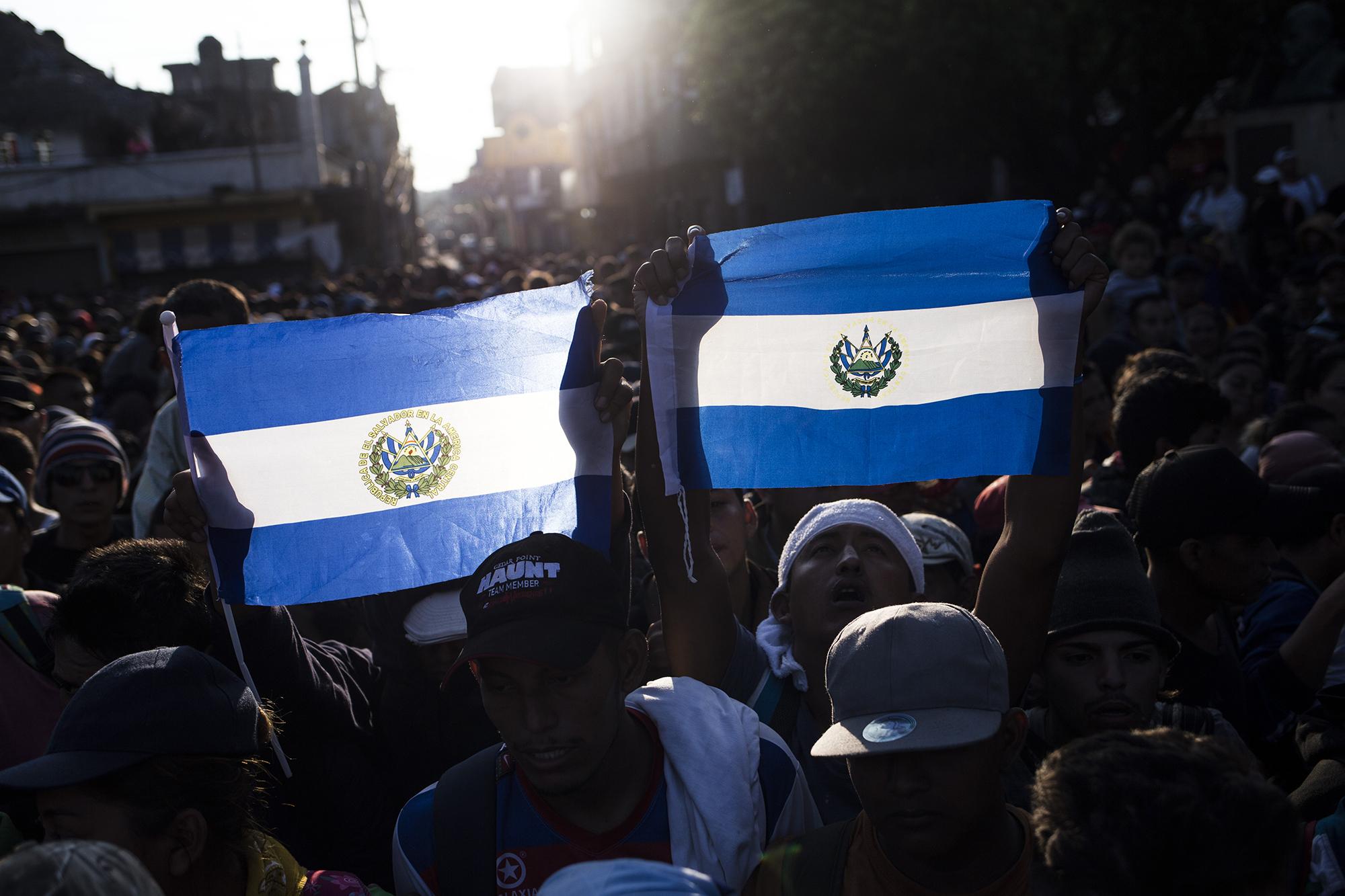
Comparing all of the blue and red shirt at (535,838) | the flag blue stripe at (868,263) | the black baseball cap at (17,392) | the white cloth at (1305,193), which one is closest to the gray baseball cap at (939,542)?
the flag blue stripe at (868,263)

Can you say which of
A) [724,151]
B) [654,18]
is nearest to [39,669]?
[724,151]

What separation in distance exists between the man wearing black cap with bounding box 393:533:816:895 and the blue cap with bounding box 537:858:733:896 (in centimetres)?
87

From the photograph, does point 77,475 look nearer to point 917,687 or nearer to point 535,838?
point 535,838

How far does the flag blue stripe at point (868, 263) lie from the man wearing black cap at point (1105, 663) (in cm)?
81

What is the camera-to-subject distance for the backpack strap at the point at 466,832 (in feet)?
8.52

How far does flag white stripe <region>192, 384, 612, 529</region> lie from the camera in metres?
3.65

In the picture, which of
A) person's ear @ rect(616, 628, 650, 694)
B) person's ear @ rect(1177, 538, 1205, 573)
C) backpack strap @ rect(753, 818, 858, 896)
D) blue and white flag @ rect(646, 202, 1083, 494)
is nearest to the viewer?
backpack strap @ rect(753, 818, 858, 896)

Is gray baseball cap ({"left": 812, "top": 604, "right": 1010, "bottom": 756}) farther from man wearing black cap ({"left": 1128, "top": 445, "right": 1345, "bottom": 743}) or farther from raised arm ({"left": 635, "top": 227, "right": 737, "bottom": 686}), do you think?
man wearing black cap ({"left": 1128, "top": 445, "right": 1345, "bottom": 743})

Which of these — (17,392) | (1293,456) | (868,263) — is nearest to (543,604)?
(868,263)

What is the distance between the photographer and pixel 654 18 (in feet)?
135

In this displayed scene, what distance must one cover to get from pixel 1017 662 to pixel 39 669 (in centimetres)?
266

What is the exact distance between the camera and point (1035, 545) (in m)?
3.07

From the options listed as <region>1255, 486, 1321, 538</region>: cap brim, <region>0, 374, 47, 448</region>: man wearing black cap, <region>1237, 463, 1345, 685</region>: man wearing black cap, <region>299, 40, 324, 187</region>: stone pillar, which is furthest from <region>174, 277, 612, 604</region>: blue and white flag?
<region>299, 40, 324, 187</region>: stone pillar

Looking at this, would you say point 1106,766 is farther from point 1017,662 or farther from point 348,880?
point 348,880
